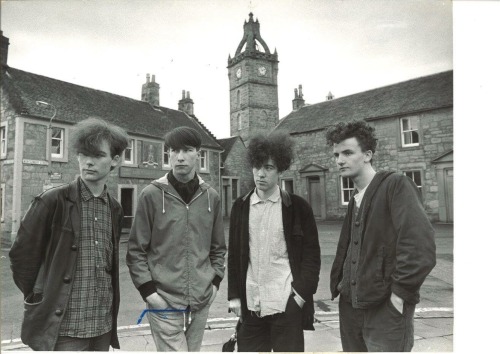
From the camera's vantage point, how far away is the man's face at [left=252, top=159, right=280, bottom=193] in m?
2.08

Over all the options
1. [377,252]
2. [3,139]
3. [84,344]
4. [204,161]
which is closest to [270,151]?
[377,252]

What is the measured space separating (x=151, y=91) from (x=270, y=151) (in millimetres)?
1853

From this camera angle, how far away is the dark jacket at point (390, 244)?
5.41ft

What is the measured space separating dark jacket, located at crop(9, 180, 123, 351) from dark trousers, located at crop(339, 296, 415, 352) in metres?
1.50

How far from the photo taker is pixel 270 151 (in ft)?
6.97

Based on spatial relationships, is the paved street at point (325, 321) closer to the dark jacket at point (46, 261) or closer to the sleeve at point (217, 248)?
the dark jacket at point (46, 261)

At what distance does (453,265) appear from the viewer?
8.23 ft

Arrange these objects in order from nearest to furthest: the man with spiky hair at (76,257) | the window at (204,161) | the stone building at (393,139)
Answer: the man with spiky hair at (76,257), the stone building at (393,139), the window at (204,161)

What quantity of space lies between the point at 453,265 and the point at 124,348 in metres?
2.45

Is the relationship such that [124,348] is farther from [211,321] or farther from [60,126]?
[60,126]

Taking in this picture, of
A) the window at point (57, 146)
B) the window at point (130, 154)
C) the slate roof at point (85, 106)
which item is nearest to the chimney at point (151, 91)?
the slate roof at point (85, 106)

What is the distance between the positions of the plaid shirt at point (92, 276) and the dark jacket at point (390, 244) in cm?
129

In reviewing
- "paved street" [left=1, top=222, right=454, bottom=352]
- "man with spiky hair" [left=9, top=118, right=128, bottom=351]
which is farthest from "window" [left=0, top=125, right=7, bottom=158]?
"man with spiky hair" [left=9, top=118, right=128, bottom=351]
